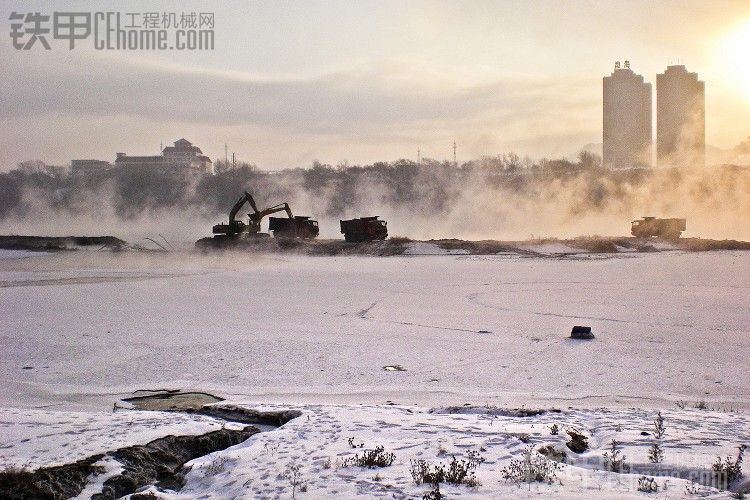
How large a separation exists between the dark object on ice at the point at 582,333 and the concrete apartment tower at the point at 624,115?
11036 cm

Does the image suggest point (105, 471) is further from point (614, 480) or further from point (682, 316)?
point (682, 316)

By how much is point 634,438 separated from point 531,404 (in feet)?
6.56

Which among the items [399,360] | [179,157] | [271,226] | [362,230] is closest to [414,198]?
[271,226]

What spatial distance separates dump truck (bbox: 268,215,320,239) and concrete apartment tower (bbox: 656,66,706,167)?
4549cm

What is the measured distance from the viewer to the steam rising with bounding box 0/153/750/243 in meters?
57.8

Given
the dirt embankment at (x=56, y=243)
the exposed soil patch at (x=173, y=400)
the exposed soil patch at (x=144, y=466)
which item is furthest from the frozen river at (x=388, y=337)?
the dirt embankment at (x=56, y=243)

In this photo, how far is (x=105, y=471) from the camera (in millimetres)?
7359

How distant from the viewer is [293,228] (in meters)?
45.6

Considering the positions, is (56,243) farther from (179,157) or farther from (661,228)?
(179,157)

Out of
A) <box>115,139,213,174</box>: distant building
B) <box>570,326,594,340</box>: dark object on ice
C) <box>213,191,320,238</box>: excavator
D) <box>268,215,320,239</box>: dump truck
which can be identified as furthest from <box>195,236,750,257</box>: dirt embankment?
<box>115,139,213,174</box>: distant building

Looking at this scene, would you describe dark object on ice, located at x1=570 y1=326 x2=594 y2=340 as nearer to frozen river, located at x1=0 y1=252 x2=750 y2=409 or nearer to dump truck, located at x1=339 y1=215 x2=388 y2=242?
frozen river, located at x1=0 y1=252 x2=750 y2=409

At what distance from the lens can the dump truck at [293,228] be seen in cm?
4562

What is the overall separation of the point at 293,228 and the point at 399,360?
110 ft

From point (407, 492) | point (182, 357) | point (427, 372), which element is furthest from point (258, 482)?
point (182, 357)
